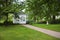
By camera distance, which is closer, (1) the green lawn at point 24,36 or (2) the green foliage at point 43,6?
(2) the green foliage at point 43,6

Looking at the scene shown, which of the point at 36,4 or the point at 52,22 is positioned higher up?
the point at 36,4

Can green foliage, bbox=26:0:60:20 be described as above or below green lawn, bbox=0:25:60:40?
above

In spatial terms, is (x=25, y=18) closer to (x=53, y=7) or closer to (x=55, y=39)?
(x=55, y=39)

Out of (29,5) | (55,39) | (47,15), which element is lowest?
(55,39)

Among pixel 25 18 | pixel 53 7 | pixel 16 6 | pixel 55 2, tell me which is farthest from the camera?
pixel 25 18

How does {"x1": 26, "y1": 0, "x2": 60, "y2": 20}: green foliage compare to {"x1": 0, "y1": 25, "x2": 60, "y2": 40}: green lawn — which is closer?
{"x1": 26, "y1": 0, "x2": 60, "y2": 20}: green foliage

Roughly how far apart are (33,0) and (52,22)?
32.5m

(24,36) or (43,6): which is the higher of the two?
(43,6)

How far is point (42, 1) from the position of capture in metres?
8.42

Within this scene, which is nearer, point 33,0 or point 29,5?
point 33,0

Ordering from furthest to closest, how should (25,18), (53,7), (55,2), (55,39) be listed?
1. (25,18)
2. (55,39)
3. (53,7)
4. (55,2)

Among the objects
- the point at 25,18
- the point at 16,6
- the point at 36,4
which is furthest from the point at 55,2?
the point at 25,18

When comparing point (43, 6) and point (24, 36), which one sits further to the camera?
point (24, 36)

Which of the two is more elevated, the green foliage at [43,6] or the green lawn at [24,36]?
the green foliage at [43,6]
